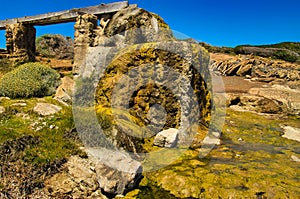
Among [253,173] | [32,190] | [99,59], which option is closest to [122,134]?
[32,190]

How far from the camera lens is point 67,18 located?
14.6 meters

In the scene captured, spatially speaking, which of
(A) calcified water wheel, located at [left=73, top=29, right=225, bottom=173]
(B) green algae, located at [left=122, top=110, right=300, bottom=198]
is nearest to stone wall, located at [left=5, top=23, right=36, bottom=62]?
(A) calcified water wheel, located at [left=73, top=29, right=225, bottom=173]

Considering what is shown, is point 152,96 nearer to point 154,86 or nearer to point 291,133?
point 154,86

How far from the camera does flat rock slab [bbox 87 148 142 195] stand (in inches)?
203

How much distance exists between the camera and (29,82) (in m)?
10.2

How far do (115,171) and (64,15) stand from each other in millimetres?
11876

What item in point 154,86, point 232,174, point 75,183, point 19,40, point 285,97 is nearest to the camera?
point 75,183

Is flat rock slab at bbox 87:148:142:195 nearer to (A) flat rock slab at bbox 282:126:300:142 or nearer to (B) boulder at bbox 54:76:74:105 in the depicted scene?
(B) boulder at bbox 54:76:74:105

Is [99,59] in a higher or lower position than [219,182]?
higher

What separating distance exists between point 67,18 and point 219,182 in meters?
12.5

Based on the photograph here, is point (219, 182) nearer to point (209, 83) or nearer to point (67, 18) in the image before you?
point (209, 83)

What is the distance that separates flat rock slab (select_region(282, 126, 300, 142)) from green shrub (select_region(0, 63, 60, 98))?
927 centimetres

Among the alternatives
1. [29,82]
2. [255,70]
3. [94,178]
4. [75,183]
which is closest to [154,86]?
[94,178]

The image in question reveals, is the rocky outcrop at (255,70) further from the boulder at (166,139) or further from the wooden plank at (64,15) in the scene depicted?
the boulder at (166,139)
